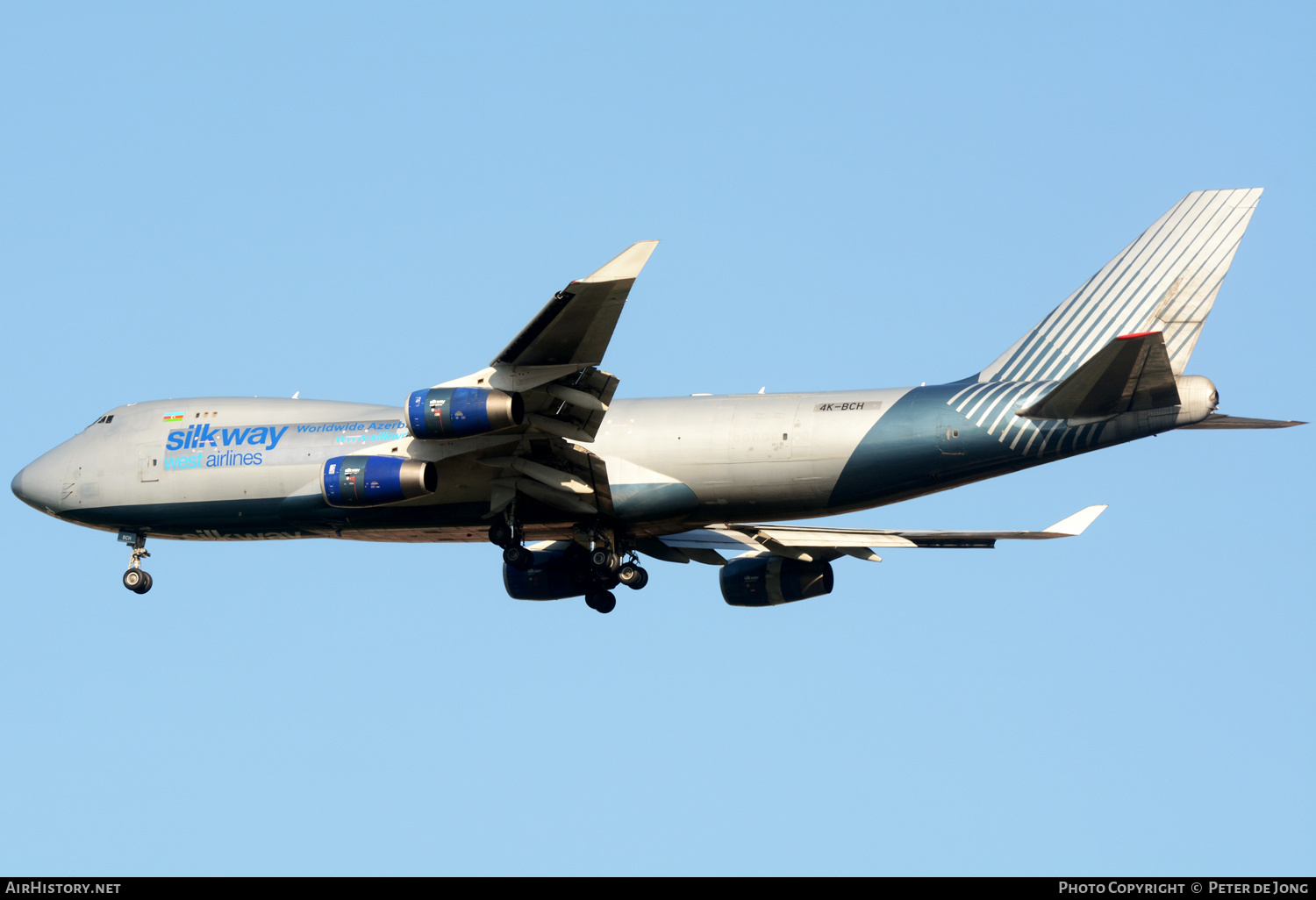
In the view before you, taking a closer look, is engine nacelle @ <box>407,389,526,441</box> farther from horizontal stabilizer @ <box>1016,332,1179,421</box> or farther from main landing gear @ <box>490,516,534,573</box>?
horizontal stabilizer @ <box>1016,332,1179,421</box>

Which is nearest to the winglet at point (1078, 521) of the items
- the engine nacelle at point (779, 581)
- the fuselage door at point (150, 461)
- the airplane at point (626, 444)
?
the airplane at point (626, 444)

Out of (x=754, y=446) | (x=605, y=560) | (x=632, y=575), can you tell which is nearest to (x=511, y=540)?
(x=605, y=560)

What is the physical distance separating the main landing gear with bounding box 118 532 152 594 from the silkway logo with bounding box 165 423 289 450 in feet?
7.62

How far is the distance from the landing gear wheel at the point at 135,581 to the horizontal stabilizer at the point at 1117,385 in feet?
61.1

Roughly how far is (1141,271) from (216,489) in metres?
18.5

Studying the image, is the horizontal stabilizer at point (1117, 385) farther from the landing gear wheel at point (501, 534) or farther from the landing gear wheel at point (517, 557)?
the landing gear wheel at point (501, 534)

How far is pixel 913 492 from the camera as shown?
28.0 metres

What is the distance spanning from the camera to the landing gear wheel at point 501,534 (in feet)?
96.7

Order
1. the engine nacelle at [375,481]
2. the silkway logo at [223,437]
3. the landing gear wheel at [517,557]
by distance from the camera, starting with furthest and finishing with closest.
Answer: the silkway logo at [223,437]
the landing gear wheel at [517,557]
the engine nacelle at [375,481]

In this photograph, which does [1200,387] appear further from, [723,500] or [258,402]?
[258,402]

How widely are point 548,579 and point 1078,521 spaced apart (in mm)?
11560

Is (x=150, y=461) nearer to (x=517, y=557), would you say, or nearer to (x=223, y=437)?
(x=223, y=437)

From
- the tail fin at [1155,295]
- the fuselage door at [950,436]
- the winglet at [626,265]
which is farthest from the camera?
the tail fin at [1155,295]
